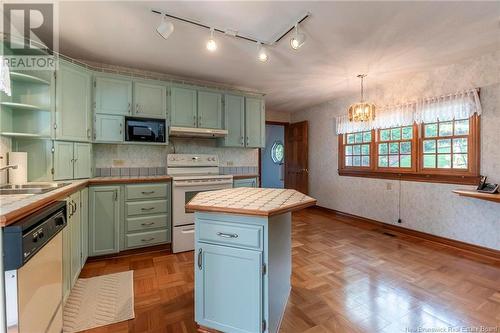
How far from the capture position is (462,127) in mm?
3119

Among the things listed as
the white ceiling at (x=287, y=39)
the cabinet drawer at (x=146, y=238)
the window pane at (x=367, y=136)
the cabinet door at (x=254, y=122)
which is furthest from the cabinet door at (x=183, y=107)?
the window pane at (x=367, y=136)

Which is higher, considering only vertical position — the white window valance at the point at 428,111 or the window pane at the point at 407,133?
the white window valance at the point at 428,111

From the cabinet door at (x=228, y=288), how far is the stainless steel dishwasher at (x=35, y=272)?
79 centimetres

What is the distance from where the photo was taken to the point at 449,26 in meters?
2.21

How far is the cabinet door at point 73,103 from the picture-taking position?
2.48m

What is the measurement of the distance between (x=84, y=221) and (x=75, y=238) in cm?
46

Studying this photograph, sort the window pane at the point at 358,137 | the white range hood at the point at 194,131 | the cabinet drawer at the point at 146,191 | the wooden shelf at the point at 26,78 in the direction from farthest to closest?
the window pane at the point at 358,137
the white range hood at the point at 194,131
the cabinet drawer at the point at 146,191
the wooden shelf at the point at 26,78

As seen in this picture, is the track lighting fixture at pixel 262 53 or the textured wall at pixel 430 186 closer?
the track lighting fixture at pixel 262 53

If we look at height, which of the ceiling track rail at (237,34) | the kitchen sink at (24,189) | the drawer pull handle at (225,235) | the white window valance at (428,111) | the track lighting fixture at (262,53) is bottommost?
the drawer pull handle at (225,235)

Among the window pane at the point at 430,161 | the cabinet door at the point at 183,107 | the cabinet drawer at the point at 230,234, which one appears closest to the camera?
the cabinet drawer at the point at 230,234

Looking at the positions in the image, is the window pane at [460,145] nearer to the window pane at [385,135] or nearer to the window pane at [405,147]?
the window pane at [405,147]

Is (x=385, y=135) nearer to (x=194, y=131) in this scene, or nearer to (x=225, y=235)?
(x=194, y=131)

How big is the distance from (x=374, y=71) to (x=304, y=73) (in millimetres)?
979

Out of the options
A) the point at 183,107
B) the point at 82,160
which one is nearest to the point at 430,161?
the point at 183,107
